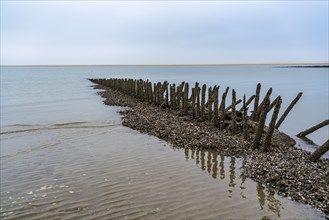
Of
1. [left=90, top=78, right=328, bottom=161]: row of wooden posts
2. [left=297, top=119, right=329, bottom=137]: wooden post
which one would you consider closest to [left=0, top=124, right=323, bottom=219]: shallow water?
[left=90, top=78, right=328, bottom=161]: row of wooden posts

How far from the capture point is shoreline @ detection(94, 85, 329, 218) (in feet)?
21.8

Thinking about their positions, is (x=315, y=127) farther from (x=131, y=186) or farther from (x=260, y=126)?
(x=131, y=186)

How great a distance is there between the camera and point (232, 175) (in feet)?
25.8

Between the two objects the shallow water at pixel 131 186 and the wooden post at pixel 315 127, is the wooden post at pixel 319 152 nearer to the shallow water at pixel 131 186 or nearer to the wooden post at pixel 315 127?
the wooden post at pixel 315 127

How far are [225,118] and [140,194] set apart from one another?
8.44 m

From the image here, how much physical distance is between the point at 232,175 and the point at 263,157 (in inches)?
70.0

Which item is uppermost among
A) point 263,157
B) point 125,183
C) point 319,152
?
point 319,152

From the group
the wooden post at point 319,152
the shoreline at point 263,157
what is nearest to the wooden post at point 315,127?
the shoreline at point 263,157

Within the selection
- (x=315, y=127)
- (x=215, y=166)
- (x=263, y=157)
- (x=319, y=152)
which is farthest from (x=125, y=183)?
(x=315, y=127)

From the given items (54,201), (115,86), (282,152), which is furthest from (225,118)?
(115,86)

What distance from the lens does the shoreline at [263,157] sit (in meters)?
6.65

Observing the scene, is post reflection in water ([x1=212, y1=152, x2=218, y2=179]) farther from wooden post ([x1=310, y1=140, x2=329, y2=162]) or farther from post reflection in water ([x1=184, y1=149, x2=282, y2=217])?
wooden post ([x1=310, y1=140, x2=329, y2=162])

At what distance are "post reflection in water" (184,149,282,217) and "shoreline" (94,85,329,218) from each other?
24cm

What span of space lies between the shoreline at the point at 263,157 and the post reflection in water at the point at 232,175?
0.24 meters
